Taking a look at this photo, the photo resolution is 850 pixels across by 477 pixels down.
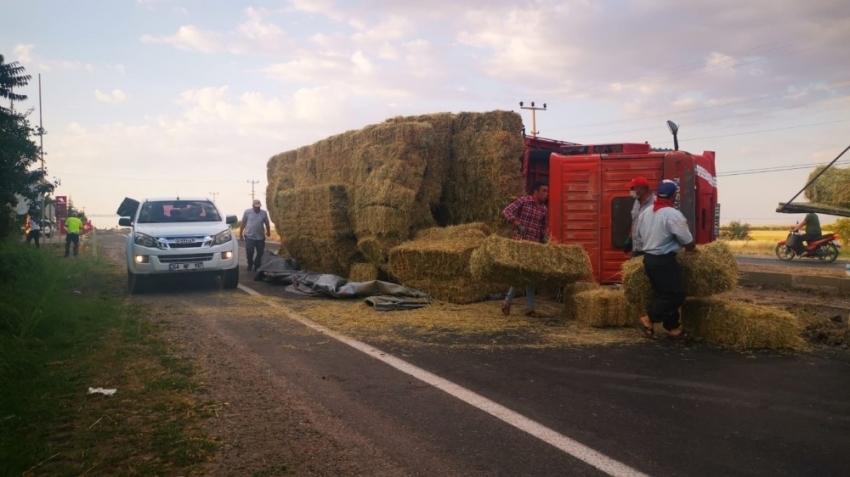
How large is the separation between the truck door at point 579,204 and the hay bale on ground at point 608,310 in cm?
259

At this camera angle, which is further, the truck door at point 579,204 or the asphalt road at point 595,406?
the truck door at point 579,204

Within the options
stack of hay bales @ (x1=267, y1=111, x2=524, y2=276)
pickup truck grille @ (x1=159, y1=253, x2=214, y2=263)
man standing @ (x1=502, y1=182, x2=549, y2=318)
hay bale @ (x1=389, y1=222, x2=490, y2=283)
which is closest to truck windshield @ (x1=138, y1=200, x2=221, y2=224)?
pickup truck grille @ (x1=159, y1=253, x2=214, y2=263)

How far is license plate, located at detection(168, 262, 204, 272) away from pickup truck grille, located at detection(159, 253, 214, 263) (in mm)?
62

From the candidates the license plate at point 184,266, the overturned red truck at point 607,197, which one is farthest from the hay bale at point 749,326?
the license plate at point 184,266

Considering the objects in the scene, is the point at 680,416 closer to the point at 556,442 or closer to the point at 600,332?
the point at 556,442


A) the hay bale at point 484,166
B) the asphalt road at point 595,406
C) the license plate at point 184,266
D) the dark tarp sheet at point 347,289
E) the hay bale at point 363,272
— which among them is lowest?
the asphalt road at point 595,406

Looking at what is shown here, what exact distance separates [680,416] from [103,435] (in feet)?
13.5

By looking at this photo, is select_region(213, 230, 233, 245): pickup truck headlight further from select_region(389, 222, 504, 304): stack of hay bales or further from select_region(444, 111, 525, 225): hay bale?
select_region(444, 111, 525, 225): hay bale

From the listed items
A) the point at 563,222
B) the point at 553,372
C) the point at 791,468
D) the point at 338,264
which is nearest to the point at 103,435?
the point at 553,372

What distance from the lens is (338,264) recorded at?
46.4 ft

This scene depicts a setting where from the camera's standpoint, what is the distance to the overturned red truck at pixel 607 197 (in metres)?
10.8

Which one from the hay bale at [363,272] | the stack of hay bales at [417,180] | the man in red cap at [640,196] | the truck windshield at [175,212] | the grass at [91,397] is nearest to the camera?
the grass at [91,397]

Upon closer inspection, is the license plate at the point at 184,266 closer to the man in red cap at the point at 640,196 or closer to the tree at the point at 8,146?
the tree at the point at 8,146

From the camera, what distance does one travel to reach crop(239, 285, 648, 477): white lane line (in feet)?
12.1
